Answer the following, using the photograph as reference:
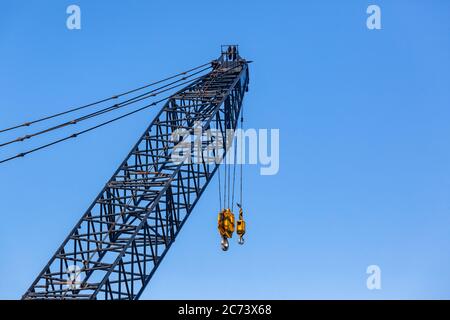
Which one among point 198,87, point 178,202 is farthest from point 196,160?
point 198,87

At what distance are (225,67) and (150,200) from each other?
15226 millimetres

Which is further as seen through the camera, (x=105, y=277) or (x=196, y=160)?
(x=196, y=160)
